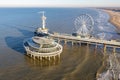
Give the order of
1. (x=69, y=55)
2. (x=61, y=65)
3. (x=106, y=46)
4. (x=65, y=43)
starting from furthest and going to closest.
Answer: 1. (x=65, y=43)
2. (x=106, y=46)
3. (x=69, y=55)
4. (x=61, y=65)

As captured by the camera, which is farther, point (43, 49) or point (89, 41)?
point (89, 41)

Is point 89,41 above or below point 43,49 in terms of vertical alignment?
below

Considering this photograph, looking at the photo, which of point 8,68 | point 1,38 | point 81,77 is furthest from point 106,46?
point 1,38

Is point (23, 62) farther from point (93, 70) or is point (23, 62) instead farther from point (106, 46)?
point (106, 46)

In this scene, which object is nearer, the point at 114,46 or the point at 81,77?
the point at 81,77

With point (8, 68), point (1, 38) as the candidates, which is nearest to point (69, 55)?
point (8, 68)

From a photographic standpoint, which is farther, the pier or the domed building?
the pier

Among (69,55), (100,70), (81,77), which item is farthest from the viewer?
(69,55)

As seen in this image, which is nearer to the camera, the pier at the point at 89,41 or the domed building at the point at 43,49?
the domed building at the point at 43,49

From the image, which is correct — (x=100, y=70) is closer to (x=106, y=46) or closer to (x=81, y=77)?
(x=81, y=77)
